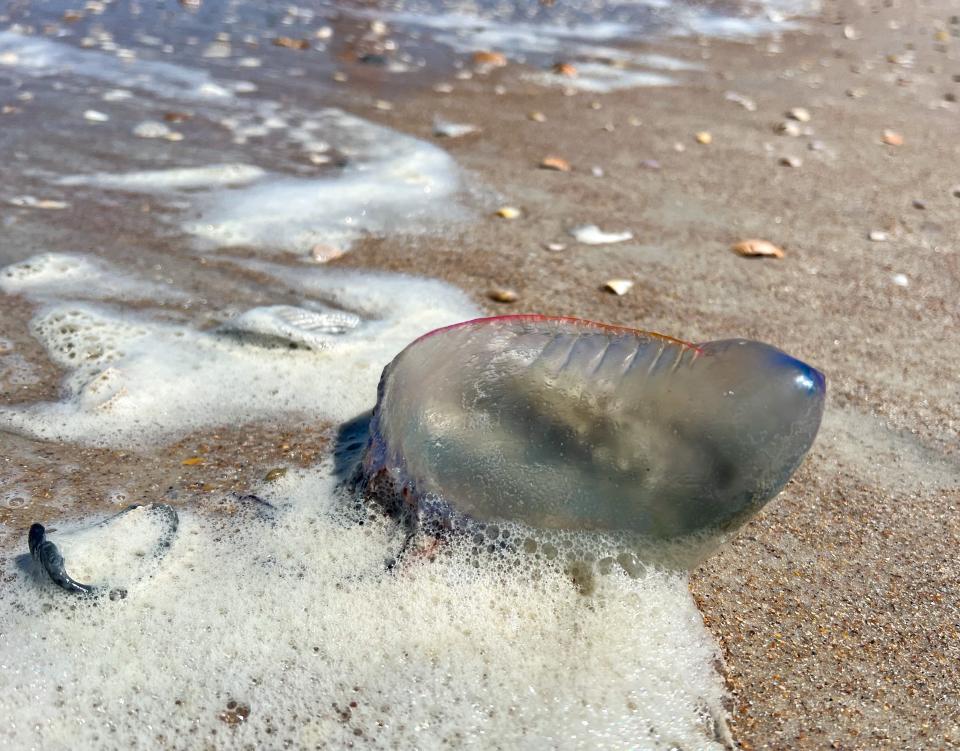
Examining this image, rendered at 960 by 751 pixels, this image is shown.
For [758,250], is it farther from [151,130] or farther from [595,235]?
[151,130]

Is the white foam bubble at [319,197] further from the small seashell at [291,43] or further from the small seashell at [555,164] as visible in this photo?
the small seashell at [291,43]

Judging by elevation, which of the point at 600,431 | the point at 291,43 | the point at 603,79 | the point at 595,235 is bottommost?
the point at 291,43

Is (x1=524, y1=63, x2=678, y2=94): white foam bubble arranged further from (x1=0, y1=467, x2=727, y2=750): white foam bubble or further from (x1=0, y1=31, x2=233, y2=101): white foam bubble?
(x1=0, y1=467, x2=727, y2=750): white foam bubble

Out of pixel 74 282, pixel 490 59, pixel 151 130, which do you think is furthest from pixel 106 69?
pixel 74 282

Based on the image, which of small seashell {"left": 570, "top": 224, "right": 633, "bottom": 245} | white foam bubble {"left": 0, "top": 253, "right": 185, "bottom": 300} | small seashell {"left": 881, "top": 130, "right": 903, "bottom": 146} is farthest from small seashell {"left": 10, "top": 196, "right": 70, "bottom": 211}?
small seashell {"left": 881, "top": 130, "right": 903, "bottom": 146}

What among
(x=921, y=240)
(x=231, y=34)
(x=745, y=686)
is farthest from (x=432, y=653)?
(x=231, y=34)

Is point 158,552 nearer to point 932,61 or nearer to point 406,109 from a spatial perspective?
point 406,109

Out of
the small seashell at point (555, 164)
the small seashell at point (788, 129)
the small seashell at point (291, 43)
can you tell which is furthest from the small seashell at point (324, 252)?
the small seashell at point (291, 43)
